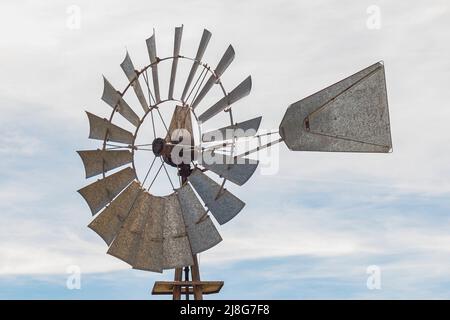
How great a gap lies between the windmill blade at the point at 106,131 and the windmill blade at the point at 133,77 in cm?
47

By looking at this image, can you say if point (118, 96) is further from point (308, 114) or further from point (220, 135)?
point (308, 114)

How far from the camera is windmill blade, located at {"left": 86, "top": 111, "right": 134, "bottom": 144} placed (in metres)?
12.0

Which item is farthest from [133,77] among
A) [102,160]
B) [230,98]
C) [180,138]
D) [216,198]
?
[216,198]

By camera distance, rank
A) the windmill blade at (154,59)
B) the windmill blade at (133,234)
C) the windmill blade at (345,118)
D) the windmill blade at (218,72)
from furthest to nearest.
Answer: the windmill blade at (154,59) < the windmill blade at (218,72) < the windmill blade at (133,234) < the windmill blade at (345,118)

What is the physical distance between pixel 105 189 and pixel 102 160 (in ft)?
1.35

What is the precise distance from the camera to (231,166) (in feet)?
36.4

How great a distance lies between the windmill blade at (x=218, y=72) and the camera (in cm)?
1155

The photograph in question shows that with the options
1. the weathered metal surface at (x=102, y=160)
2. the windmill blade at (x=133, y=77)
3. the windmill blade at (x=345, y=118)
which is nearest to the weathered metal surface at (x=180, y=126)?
the windmill blade at (x=133, y=77)

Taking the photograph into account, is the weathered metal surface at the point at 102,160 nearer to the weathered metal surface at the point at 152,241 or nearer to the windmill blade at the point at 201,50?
the weathered metal surface at the point at 152,241

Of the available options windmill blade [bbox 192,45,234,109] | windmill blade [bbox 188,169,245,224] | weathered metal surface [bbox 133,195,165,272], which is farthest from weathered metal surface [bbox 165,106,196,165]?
weathered metal surface [bbox 133,195,165,272]

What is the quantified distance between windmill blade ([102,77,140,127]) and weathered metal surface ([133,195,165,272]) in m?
1.17
